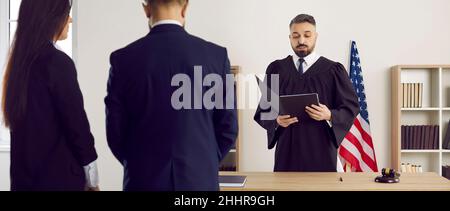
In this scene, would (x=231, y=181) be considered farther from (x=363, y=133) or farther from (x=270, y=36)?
(x=363, y=133)

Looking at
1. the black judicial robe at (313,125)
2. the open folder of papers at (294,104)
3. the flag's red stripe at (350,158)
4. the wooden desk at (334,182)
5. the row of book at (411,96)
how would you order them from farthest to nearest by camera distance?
the row of book at (411,96)
the flag's red stripe at (350,158)
the black judicial robe at (313,125)
the open folder of papers at (294,104)
the wooden desk at (334,182)

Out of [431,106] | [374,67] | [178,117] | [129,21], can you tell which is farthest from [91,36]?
[431,106]

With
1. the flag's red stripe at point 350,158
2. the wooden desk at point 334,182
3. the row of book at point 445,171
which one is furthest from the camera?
the row of book at point 445,171

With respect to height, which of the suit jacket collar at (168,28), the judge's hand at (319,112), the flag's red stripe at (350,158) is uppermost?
the suit jacket collar at (168,28)

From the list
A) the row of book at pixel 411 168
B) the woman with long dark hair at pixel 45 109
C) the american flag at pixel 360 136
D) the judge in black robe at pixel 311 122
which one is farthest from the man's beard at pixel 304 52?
the row of book at pixel 411 168

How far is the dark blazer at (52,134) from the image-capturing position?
3.26ft

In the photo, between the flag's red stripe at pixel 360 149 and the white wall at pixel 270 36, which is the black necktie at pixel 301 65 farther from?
the flag's red stripe at pixel 360 149

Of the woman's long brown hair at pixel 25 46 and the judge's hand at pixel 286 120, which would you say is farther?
the judge's hand at pixel 286 120

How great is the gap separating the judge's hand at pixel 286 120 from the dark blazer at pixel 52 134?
1.86ft

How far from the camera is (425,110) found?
9.14ft

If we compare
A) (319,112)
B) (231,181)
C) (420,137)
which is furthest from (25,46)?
(420,137)

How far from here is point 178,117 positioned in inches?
38.6

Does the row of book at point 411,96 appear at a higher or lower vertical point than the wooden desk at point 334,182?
higher

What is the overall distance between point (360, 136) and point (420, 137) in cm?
38
